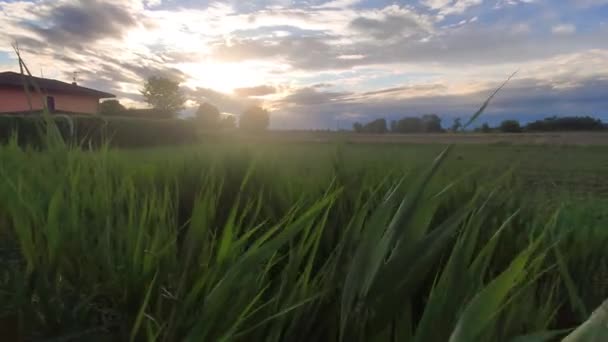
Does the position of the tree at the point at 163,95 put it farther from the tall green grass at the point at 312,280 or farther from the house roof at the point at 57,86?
the tall green grass at the point at 312,280

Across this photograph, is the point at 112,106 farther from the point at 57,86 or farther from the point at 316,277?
the point at 316,277

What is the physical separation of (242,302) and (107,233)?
33cm

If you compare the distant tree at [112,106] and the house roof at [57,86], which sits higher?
the house roof at [57,86]

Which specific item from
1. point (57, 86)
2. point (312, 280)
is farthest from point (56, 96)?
point (312, 280)

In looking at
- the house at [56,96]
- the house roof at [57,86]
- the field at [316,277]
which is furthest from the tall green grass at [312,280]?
the house roof at [57,86]

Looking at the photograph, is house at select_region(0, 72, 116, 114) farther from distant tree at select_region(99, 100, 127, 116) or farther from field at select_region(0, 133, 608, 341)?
field at select_region(0, 133, 608, 341)

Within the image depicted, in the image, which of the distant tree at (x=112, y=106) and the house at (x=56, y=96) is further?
the distant tree at (x=112, y=106)

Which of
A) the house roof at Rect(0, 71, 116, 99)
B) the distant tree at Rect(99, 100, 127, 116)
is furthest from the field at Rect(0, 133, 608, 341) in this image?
the distant tree at Rect(99, 100, 127, 116)

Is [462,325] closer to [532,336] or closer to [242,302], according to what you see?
[532,336]

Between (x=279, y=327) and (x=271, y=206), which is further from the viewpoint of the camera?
(x=271, y=206)

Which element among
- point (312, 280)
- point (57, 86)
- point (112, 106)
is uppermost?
point (57, 86)

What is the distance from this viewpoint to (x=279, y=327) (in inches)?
19.8

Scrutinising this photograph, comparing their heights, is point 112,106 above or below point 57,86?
below

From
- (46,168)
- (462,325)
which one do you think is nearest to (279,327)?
(462,325)
